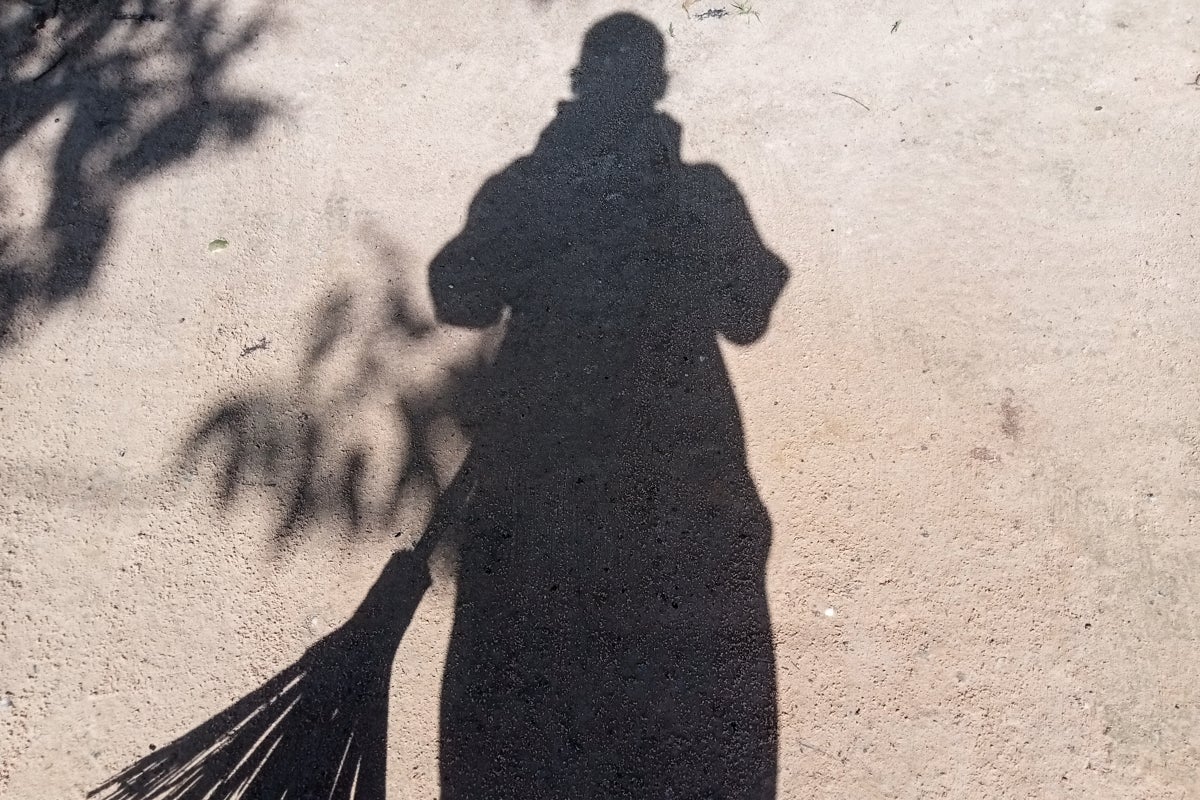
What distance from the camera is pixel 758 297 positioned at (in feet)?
12.1

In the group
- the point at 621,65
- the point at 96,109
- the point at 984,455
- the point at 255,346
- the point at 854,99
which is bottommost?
the point at 984,455

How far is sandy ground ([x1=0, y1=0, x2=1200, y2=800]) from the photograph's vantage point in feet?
9.72

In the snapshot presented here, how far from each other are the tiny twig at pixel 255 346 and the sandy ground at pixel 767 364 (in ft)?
0.05

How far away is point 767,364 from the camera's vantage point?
3.54 metres

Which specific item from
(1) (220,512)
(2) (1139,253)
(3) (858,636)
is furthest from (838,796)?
(2) (1139,253)

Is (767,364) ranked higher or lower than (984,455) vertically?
higher

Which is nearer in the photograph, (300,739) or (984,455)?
(300,739)

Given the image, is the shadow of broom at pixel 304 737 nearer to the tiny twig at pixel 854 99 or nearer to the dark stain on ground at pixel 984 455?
the dark stain on ground at pixel 984 455

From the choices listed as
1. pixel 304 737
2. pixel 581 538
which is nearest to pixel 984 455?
pixel 581 538

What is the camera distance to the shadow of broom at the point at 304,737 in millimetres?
2816

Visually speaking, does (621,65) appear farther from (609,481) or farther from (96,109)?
(96,109)

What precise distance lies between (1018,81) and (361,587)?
460 centimetres

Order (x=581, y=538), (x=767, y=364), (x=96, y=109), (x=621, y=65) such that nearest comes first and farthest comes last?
(x=581, y=538)
(x=767, y=364)
(x=96, y=109)
(x=621, y=65)

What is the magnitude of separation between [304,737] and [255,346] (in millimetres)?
1873
